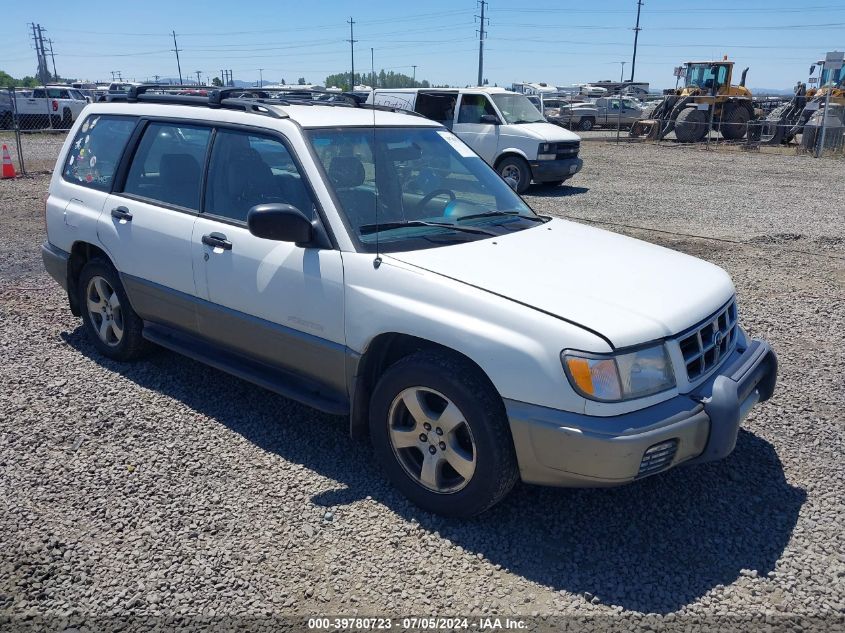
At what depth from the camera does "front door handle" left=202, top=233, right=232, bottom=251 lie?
4160 millimetres

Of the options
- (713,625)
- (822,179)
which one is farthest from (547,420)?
(822,179)

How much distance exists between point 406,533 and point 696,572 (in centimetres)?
130

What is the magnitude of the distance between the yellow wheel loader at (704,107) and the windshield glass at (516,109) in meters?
16.0

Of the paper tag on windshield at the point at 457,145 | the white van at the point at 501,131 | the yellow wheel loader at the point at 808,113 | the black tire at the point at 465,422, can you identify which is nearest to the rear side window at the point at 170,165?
the paper tag on windshield at the point at 457,145

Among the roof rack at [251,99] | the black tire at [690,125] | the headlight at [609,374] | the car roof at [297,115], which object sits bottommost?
the black tire at [690,125]

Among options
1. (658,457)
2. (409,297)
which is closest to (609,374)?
(658,457)

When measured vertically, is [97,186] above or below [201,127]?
below

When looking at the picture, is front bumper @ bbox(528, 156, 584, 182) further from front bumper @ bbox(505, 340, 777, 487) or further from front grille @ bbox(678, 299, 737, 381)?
front bumper @ bbox(505, 340, 777, 487)

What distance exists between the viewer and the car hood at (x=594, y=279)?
10.1 ft

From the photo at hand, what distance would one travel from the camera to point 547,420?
2.99 meters

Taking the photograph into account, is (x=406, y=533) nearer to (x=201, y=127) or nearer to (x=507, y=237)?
(x=507, y=237)

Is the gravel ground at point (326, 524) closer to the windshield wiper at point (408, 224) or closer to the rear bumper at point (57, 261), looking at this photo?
the rear bumper at point (57, 261)

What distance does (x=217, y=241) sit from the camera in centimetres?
421

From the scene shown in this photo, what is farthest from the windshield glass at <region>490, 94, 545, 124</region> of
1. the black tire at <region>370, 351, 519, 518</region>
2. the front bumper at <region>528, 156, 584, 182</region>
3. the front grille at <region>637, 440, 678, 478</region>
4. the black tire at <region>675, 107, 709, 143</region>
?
the black tire at <region>675, 107, 709, 143</region>
